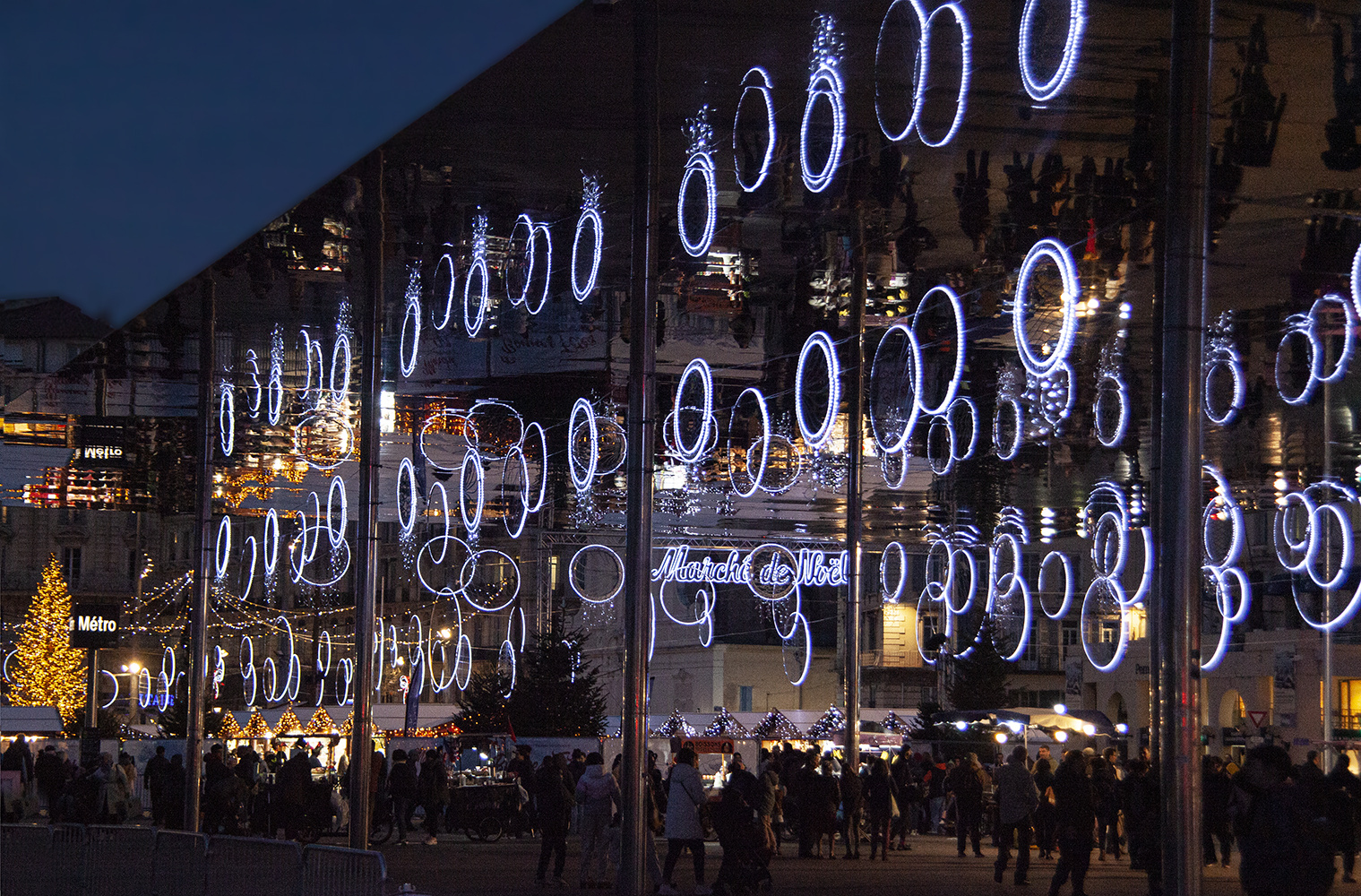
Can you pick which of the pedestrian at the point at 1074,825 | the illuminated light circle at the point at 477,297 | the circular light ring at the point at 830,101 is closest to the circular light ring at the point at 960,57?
the circular light ring at the point at 830,101

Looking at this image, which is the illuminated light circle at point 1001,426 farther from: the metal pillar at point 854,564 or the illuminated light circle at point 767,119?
the illuminated light circle at point 767,119

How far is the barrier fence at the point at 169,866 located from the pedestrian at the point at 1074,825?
825 cm

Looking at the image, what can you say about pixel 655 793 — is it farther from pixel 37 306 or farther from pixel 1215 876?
pixel 37 306

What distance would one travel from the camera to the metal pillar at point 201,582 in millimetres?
27941

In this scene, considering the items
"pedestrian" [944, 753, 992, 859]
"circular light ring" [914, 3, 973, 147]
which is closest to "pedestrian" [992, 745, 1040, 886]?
"pedestrian" [944, 753, 992, 859]

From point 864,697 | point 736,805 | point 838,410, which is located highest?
point 838,410

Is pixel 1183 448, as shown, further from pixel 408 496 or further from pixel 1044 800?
pixel 408 496

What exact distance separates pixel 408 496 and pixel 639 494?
841cm

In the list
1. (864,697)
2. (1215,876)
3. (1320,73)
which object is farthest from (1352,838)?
(864,697)

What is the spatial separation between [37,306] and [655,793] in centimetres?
7311

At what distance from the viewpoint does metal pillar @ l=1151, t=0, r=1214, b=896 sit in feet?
39.2

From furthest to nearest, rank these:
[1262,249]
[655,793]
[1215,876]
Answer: [655,793]
[1215,876]
[1262,249]

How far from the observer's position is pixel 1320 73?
51.5ft

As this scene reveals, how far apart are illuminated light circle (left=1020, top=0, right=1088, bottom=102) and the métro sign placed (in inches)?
1113
